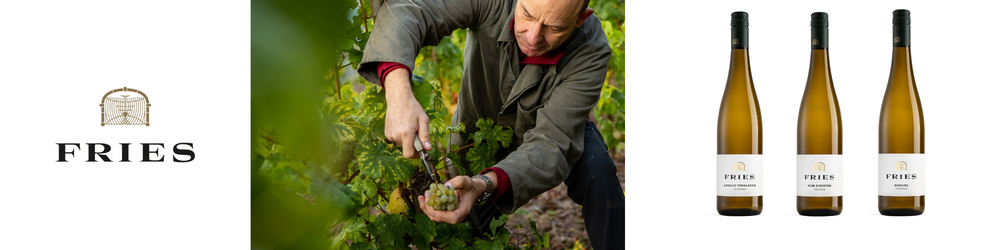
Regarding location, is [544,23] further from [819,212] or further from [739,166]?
[819,212]

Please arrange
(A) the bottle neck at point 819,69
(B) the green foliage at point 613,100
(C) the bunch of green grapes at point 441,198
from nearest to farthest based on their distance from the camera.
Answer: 1. (C) the bunch of green grapes at point 441,198
2. (A) the bottle neck at point 819,69
3. (B) the green foliage at point 613,100

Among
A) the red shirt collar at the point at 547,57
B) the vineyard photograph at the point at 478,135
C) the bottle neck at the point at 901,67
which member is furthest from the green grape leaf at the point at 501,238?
the bottle neck at the point at 901,67

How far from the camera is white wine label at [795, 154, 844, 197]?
1.36m

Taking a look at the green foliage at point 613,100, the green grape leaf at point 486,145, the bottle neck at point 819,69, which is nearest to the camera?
the bottle neck at point 819,69

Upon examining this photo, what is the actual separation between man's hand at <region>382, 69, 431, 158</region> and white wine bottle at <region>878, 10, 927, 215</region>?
89 cm

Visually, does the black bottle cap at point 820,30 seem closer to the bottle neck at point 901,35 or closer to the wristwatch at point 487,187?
the bottle neck at point 901,35

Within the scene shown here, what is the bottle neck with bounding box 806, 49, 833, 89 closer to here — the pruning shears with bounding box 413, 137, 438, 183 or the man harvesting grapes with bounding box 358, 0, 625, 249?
the man harvesting grapes with bounding box 358, 0, 625, 249

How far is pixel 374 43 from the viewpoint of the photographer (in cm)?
142

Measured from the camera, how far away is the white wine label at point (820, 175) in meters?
1.36

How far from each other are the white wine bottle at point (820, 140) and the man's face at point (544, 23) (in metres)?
0.46

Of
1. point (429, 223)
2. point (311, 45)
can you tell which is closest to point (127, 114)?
point (429, 223)

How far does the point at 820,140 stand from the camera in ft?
4.67

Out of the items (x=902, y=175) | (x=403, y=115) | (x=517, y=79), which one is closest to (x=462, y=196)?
(x=403, y=115)

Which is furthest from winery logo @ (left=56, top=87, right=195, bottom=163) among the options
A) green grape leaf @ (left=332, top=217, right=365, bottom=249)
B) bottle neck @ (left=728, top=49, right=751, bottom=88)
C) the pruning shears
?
bottle neck @ (left=728, top=49, right=751, bottom=88)
